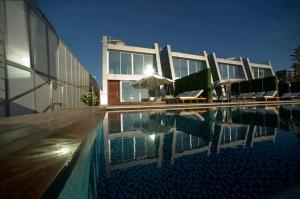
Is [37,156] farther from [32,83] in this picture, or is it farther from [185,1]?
[185,1]

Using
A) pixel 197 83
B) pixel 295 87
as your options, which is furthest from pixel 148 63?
pixel 295 87

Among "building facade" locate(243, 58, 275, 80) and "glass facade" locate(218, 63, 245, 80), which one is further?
"building facade" locate(243, 58, 275, 80)

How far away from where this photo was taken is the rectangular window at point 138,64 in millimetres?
20703

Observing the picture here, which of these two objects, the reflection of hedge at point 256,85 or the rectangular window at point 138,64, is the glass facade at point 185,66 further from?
the reflection of hedge at point 256,85

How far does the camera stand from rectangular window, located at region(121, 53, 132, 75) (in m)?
20.1

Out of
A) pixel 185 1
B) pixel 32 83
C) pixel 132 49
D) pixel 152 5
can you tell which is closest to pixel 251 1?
pixel 185 1

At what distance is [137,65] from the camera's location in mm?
20859

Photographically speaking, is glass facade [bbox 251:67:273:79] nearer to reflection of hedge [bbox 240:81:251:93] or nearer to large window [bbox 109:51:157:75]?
reflection of hedge [bbox 240:81:251:93]

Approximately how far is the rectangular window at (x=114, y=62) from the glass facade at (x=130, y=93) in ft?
4.92

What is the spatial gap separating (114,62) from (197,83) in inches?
353

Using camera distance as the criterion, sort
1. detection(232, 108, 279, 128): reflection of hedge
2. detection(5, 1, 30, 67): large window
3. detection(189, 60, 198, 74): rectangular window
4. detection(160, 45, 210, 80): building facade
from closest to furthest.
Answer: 1. detection(232, 108, 279, 128): reflection of hedge
2. detection(5, 1, 30, 67): large window
3. detection(160, 45, 210, 80): building facade
4. detection(189, 60, 198, 74): rectangular window

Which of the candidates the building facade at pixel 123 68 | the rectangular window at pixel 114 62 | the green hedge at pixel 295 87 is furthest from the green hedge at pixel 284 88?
the rectangular window at pixel 114 62

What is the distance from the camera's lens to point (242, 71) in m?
27.6

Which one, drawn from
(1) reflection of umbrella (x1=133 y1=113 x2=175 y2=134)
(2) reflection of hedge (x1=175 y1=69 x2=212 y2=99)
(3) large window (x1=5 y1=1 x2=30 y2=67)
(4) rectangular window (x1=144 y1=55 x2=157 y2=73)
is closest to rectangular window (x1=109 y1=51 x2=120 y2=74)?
(4) rectangular window (x1=144 y1=55 x2=157 y2=73)
